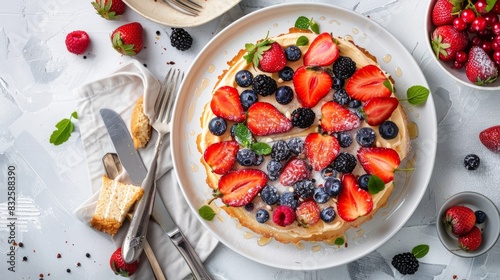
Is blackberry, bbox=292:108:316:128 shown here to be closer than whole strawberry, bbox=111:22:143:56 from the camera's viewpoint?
Yes

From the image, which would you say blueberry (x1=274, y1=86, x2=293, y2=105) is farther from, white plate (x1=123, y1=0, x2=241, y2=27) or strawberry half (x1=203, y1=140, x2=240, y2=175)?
white plate (x1=123, y1=0, x2=241, y2=27)

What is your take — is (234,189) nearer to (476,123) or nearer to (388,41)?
(388,41)

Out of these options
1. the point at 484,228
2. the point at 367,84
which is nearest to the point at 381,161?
the point at 367,84

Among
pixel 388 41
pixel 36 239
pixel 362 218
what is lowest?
pixel 36 239

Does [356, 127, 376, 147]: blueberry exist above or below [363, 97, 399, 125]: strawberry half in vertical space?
below

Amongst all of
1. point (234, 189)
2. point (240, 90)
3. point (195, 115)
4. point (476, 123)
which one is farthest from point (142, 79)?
point (476, 123)

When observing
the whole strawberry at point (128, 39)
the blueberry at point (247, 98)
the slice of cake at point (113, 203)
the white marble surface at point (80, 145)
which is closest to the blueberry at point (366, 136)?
the blueberry at point (247, 98)

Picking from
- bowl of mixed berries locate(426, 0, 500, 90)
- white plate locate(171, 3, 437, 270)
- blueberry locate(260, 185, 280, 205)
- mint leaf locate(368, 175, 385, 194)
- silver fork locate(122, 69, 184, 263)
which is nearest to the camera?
mint leaf locate(368, 175, 385, 194)

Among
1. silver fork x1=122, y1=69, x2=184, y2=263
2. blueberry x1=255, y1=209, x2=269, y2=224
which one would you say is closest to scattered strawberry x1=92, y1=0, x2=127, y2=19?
silver fork x1=122, y1=69, x2=184, y2=263
